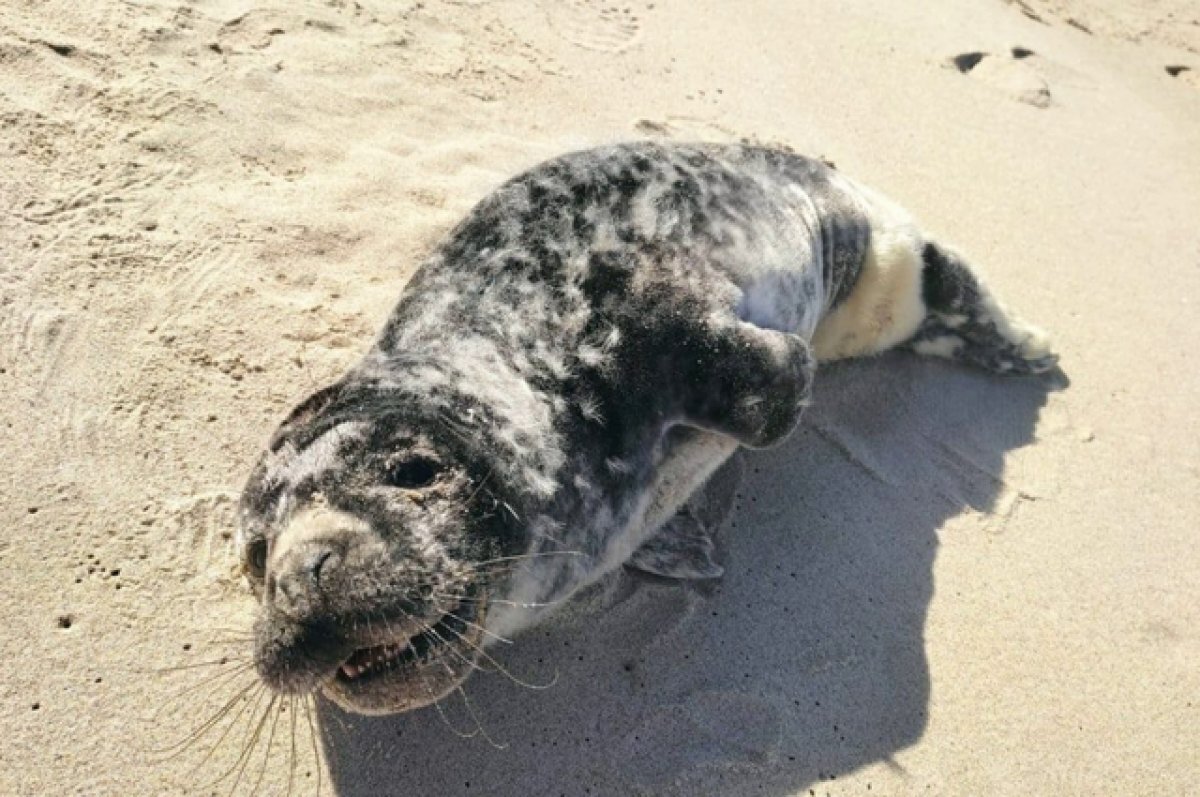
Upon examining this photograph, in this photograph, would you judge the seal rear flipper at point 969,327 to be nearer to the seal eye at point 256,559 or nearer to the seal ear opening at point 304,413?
the seal ear opening at point 304,413

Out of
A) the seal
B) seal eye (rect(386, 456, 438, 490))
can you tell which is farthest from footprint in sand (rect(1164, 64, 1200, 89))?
seal eye (rect(386, 456, 438, 490))

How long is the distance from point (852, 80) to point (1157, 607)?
10.5 ft

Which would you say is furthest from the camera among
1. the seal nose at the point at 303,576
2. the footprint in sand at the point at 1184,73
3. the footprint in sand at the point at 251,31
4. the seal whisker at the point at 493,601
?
the footprint in sand at the point at 1184,73

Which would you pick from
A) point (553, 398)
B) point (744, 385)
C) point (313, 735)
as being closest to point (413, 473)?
point (553, 398)

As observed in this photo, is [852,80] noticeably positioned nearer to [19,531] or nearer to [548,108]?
[548,108]

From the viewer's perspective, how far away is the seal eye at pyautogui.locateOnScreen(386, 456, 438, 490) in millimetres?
2334

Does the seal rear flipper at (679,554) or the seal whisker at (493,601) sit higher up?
the seal whisker at (493,601)

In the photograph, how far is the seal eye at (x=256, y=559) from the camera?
233cm

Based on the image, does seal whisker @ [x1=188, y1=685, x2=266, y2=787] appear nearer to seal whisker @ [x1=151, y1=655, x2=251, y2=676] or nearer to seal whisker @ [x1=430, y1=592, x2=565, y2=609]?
seal whisker @ [x1=151, y1=655, x2=251, y2=676]

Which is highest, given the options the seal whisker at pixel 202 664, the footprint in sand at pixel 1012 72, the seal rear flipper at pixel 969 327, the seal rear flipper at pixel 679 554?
the footprint in sand at pixel 1012 72

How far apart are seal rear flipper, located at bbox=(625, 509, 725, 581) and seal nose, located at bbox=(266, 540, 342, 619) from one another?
4.01ft

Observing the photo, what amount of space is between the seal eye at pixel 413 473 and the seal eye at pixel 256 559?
344 millimetres

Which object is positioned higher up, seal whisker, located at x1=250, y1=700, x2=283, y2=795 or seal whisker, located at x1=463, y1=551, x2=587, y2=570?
seal whisker, located at x1=463, y1=551, x2=587, y2=570

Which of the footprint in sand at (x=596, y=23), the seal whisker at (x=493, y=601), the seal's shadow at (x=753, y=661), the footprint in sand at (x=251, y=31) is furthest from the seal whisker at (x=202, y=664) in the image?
Answer: the footprint in sand at (x=596, y=23)
